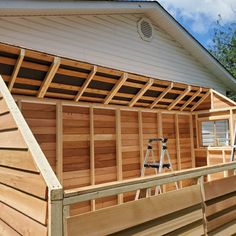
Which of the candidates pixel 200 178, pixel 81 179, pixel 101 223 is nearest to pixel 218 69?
pixel 81 179

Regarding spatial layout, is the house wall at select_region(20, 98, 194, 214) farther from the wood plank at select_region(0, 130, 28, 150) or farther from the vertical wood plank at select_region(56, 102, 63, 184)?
the wood plank at select_region(0, 130, 28, 150)

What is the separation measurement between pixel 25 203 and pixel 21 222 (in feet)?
0.40

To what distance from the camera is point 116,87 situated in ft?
15.1

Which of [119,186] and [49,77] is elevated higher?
[49,77]

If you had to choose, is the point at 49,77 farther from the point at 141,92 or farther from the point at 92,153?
the point at 141,92

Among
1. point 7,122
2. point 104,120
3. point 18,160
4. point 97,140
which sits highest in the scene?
point 104,120

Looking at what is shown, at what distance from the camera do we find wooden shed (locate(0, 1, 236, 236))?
1.41 meters

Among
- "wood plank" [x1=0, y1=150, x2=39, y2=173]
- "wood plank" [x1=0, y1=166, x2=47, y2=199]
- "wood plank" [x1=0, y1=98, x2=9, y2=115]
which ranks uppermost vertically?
"wood plank" [x1=0, y1=98, x2=9, y2=115]

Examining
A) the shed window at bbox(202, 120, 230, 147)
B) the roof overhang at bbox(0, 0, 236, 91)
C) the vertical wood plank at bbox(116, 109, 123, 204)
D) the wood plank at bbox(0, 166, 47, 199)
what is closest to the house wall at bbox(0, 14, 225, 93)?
the roof overhang at bbox(0, 0, 236, 91)

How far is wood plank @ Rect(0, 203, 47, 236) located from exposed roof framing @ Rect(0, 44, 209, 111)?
206 cm

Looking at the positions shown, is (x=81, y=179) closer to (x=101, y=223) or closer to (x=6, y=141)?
(x=6, y=141)

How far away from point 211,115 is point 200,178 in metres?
4.80

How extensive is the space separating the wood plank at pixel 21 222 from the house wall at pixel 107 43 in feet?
10.00

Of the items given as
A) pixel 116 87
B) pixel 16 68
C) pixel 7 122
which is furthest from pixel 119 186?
pixel 116 87
